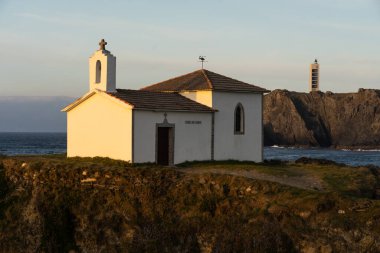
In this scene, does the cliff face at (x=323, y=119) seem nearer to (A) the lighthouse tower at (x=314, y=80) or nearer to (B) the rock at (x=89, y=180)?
(A) the lighthouse tower at (x=314, y=80)

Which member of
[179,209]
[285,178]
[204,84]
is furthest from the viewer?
[204,84]

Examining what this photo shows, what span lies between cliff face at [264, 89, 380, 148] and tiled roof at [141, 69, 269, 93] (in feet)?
298

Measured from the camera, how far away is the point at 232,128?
30.4m

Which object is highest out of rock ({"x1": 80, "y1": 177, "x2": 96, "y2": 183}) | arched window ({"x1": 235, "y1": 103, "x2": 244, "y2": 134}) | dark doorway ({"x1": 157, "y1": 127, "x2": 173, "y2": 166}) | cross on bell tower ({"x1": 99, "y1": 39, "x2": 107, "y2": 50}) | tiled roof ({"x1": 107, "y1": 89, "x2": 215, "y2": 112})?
cross on bell tower ({"x1": 99, "y1": 39, "x2": 107, "y2": 50})

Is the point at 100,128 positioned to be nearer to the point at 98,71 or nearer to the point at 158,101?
the point at 158,101

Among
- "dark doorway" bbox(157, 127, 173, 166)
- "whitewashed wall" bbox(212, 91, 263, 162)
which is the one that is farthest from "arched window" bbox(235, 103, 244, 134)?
"dark doorway" bbox(157, 127, 173, 166)

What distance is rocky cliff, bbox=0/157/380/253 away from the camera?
17.4m

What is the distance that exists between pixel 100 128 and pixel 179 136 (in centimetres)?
397

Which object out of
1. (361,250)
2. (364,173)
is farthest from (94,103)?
(361,250)

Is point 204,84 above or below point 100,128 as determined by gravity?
above

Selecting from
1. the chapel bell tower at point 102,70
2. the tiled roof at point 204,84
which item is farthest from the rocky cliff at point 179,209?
the tiled roof at point 204,84

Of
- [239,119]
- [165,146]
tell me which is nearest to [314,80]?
[239,119]

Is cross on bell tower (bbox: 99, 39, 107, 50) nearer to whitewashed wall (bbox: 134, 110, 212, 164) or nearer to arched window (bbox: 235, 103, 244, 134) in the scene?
whitewashed wall (bbox: 134, 110, 212, 164)

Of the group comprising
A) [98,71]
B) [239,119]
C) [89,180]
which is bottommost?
[89,180]
